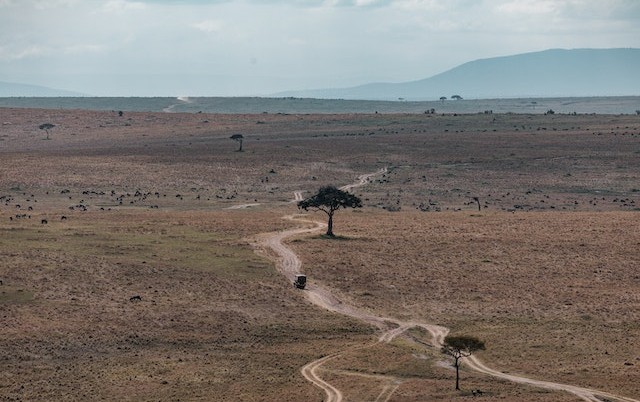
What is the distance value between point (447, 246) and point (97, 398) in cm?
4316

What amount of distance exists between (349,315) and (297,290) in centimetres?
634

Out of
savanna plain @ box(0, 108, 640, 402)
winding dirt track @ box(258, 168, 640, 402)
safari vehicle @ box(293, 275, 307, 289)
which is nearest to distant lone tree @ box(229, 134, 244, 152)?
savanna plain @ box(0, 108, 640, 402)

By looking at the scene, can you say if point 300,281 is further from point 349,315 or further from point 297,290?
point 349,315

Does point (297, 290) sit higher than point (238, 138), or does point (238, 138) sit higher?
point (238, 138)

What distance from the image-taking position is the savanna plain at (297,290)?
180 ft

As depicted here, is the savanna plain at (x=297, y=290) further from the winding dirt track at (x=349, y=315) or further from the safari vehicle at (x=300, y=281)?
the safari vehicle at (x=300, y=281)

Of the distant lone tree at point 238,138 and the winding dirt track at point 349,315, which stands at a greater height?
the distant lone tree at point 238,138

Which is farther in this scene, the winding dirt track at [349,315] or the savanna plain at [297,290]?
the savanna plain at [297,290]

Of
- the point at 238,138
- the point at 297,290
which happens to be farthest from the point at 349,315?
the point at 238,138

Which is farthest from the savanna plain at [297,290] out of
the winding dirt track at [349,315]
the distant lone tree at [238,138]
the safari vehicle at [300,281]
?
the distant lone tree at [238,138]

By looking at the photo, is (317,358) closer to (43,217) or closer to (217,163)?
(43,217)

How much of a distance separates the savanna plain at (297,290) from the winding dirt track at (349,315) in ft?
2.08

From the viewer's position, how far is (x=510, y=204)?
396ft

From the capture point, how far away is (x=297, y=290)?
73.2 metres
